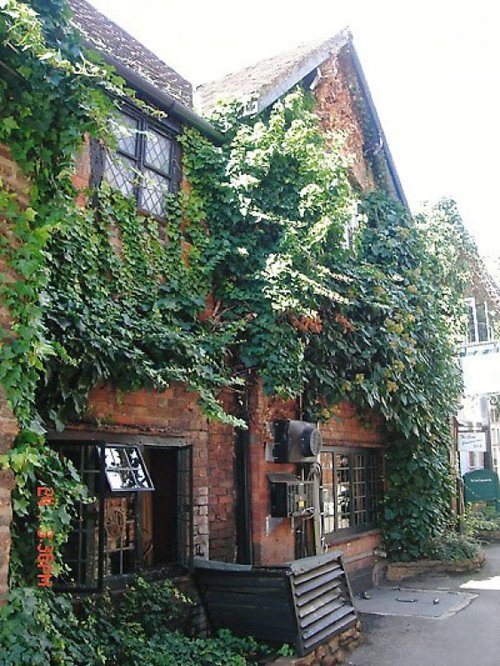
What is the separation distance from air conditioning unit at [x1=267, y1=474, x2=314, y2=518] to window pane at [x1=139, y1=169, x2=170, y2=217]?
354 centimetres

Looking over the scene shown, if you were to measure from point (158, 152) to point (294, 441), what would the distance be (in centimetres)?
403

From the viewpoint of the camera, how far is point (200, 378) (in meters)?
7.05

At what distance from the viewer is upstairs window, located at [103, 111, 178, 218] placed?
24.5ft

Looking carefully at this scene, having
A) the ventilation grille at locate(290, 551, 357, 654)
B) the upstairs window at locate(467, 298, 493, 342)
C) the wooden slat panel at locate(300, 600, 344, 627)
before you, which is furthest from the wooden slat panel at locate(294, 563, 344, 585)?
the upstairs window at locate(467, 298, 493, 342)

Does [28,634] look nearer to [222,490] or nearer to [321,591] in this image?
[321,591]

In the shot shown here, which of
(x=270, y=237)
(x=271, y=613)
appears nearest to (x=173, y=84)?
(x=270, y=237)

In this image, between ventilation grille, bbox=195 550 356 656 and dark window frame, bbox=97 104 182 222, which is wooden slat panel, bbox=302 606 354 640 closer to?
ventilation grille, bbox=195 550 356 656

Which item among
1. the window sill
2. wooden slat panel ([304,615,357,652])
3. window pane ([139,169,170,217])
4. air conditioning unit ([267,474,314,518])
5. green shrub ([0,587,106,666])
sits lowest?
wooden slat panel ([304,615,357,652])

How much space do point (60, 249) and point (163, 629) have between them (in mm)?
3710

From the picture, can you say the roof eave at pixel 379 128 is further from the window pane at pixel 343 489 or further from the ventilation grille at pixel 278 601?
the ventilation grille at pixel 278 601

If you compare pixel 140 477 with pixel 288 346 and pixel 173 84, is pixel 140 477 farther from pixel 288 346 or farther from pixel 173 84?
pixel 173 84

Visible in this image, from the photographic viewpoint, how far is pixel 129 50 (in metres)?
9.60

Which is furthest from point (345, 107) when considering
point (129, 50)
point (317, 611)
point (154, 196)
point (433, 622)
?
point (317, 611)

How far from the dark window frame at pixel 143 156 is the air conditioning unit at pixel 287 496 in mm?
3535
